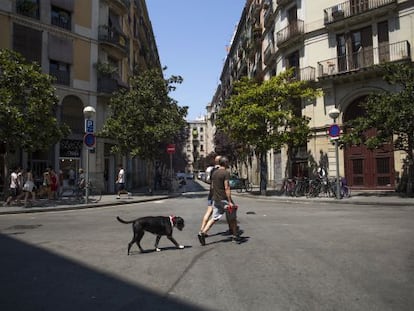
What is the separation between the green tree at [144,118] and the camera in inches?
921

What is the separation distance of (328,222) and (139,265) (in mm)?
6583

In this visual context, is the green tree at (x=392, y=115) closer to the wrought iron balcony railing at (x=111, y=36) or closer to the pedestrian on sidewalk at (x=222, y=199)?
the pedestrian on sidewalk at (x=222, y=199)

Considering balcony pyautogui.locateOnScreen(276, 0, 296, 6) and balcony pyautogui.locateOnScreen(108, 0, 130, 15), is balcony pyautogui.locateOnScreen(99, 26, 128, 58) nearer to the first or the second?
balcony pyautogui.locateOnScreen(108, 0, 130, 15)

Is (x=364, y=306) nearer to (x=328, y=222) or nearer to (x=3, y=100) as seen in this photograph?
(x=328, y=222)

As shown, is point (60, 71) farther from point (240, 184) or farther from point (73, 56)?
point (240, 184)

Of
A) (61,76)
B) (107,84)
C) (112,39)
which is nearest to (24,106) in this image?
(61,76)

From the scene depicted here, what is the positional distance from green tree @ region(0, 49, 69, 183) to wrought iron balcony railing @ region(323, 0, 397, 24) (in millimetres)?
18956

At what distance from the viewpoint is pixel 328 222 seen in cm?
1127

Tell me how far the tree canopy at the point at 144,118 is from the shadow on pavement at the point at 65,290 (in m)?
16.8

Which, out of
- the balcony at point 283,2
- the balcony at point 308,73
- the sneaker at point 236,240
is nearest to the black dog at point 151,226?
the sneaker at point 236,240

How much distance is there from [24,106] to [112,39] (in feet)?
39.9

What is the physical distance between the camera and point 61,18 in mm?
25891

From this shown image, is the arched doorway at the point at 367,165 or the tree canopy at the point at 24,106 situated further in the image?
the arched doorway at the point at 367,165

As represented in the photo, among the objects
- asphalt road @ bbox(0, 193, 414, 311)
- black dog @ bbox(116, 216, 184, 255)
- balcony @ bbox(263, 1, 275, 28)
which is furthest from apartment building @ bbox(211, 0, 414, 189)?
black dog @ bbox(116, 216, 184, 255)
